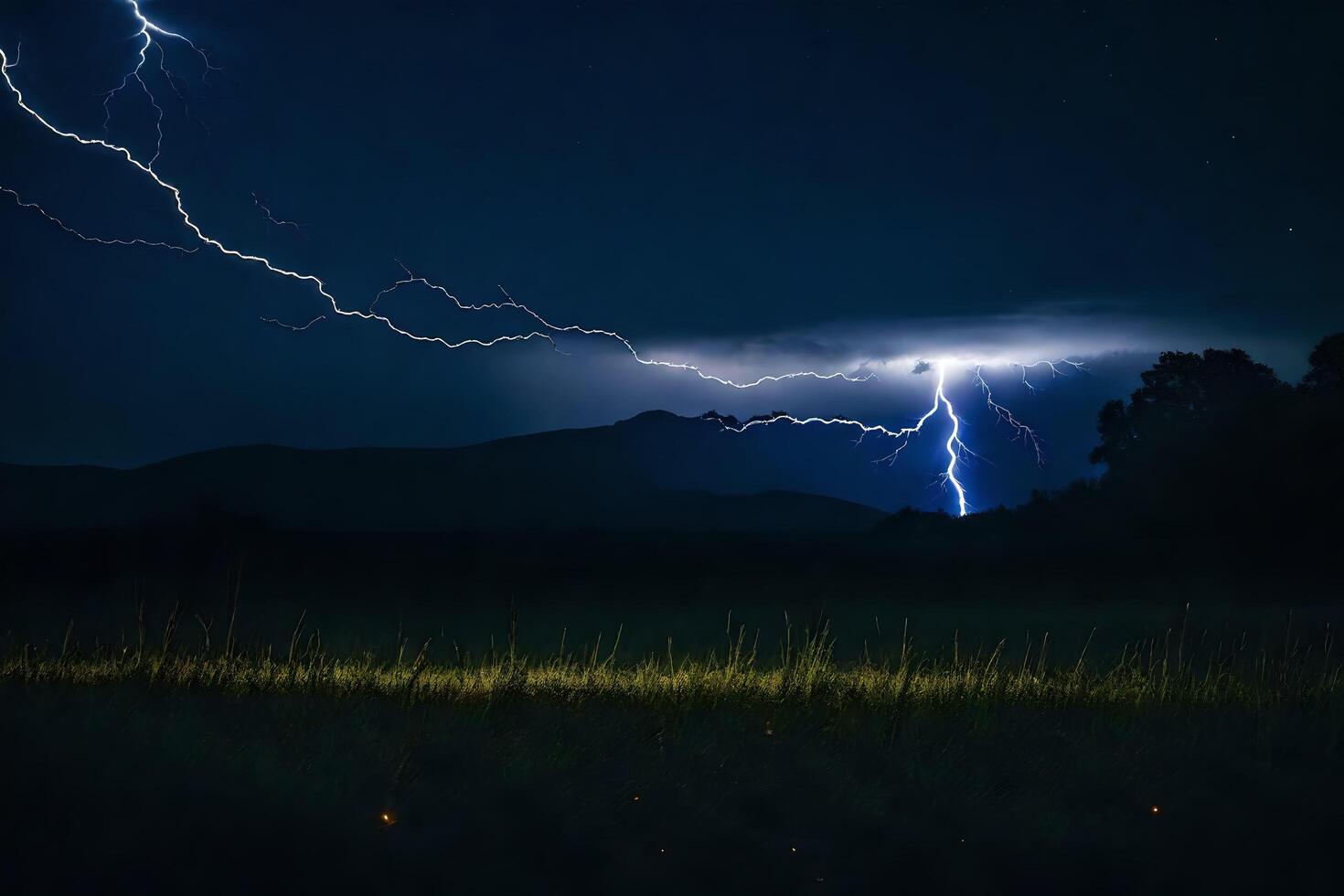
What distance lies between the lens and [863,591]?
30344mm

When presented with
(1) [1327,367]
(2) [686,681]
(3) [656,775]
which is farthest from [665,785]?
(1) [1327,367]

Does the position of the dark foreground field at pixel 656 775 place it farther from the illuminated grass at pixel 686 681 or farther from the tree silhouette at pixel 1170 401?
the tree silhouette at pixel 1170 401

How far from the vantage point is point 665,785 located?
18.1 feet

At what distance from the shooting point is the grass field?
15.1ft

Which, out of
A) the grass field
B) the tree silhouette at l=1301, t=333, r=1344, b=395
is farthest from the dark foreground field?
the tree silhouette at l=1301, t=333, r=1344, b=395

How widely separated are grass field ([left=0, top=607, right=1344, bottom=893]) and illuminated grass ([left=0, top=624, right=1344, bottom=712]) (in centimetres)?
5

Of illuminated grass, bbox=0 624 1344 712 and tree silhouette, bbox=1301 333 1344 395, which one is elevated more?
tree silhouette, bbox=1301 333 1344 395

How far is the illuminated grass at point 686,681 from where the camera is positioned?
26.5 feet

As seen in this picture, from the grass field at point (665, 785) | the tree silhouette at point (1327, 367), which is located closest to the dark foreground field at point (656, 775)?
the grass field at point (665, 785)

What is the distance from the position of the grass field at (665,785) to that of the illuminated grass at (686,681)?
5 centimetres

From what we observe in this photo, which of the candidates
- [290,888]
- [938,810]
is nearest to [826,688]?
[938,810]

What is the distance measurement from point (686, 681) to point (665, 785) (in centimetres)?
302

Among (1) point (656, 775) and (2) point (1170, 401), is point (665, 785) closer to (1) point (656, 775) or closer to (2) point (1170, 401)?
(1) point (656, 775)

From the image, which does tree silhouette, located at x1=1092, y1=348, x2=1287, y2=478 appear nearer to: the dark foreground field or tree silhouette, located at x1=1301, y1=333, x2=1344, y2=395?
tree silhouette, located at x1=1301, y1=333, x2=1344, y2=395
